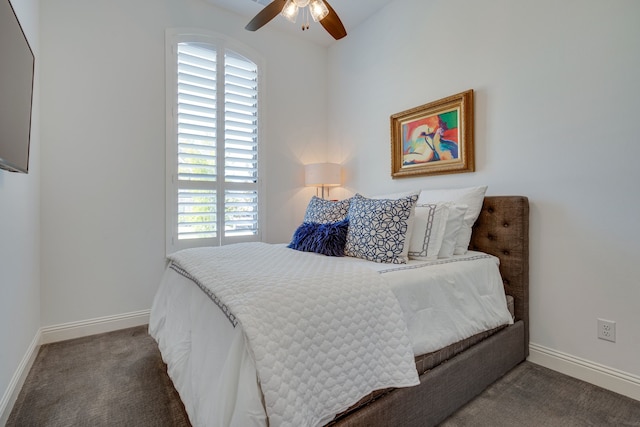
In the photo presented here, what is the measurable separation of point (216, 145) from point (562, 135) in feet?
8.84

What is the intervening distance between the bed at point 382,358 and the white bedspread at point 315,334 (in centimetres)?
2

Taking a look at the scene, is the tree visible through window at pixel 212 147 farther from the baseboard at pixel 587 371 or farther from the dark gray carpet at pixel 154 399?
the baseboard at pixel 587 371

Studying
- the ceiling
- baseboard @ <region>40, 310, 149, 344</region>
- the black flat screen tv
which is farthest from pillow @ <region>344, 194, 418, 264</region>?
the ceiling

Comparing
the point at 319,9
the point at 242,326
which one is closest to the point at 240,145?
the point at 319,9

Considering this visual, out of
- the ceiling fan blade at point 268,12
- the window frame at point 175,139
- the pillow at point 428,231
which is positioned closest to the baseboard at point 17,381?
the window frame at point 175,139

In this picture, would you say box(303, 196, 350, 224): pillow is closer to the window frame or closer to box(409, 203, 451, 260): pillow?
box(409, 203, 451, 260): pillow

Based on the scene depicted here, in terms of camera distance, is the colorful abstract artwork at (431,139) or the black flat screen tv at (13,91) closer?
the black flat screen tv at (13,91)

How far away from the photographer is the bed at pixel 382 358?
959 mm

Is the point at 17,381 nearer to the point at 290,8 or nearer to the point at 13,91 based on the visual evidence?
the point at 13,91

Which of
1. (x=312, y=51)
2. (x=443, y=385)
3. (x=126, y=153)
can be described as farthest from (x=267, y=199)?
(x=443, y=385)

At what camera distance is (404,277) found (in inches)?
56.9

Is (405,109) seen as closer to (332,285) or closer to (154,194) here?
(332,285)

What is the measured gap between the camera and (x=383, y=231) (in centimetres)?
178

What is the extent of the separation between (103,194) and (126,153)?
0.38 metres
